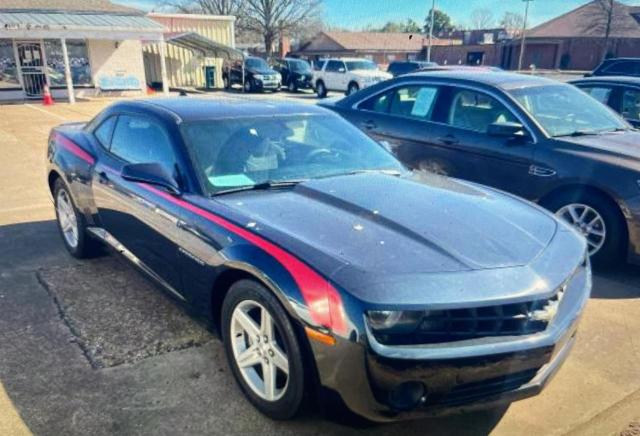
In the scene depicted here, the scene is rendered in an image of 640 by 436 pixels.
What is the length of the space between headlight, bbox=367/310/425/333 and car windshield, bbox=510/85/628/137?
3513 millimetres

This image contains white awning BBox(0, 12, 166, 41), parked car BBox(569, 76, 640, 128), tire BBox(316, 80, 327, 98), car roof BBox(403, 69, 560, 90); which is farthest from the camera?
tire BBox(316, 80, 327, 98)

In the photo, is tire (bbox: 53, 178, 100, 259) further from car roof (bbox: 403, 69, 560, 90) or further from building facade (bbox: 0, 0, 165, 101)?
building facade (bbox: 0, 0, 165, 101)

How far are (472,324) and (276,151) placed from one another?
5.84ft

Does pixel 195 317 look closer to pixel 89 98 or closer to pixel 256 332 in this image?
pixel 256 332

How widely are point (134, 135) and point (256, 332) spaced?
1.99 m

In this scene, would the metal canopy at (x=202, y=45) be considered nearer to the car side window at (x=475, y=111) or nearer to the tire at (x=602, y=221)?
the car side window at (x=475, y=111)

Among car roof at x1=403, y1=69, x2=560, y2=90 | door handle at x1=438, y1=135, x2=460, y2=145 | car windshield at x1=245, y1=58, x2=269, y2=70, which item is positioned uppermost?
car roof at x1=403, y1=69, x2=560, y2=90

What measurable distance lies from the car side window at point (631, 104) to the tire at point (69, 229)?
6.49 metres

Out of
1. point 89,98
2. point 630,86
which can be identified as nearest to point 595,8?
point 89,98

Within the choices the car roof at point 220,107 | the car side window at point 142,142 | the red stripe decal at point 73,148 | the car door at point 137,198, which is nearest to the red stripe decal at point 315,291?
the car door at point 137,198

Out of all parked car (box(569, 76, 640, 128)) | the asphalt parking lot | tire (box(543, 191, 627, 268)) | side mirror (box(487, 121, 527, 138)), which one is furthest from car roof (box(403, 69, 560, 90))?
the asphalt parking lot

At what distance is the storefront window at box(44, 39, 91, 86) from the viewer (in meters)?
20.5

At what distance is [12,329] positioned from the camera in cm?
339

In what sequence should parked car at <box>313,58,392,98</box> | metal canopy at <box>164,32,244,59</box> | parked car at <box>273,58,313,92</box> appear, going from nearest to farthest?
metal canopy at <box>164,32,244,59</box> < parked car at <box>313,58,392,98</box> < parked car at <box>273,58,313,92</box>
